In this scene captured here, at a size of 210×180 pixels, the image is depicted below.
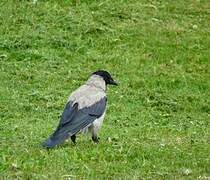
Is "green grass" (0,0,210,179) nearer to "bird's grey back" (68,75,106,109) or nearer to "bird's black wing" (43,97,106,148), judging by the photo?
"bird's black wing" (43,97,106,148)

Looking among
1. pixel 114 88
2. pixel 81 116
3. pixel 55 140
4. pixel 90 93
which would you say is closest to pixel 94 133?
pixel 81 116

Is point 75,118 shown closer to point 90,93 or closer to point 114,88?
point 90,93

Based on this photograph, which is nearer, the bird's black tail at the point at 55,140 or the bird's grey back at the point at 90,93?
the bird's black tail at the point at 55,140

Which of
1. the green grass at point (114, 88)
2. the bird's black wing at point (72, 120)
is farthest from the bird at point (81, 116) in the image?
the green grass at point (114, 88)

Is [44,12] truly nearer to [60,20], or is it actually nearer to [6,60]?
[60,20]

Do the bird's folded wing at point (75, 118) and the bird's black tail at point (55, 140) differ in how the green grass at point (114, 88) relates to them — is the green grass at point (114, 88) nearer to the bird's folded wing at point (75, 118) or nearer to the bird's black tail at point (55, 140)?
the bird's black tail at point (55, 140)

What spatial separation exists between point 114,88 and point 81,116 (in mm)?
4218

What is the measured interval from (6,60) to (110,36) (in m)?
2.59

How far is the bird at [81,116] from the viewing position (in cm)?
929

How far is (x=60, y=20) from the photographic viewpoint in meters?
16.8

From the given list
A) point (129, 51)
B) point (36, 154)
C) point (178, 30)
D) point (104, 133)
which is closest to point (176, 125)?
point (104, 133)

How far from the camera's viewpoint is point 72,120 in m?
9.47

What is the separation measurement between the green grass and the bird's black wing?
16 cm

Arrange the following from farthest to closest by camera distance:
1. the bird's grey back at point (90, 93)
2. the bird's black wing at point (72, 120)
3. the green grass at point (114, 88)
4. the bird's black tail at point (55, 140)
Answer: the bird's grey back at point (90, 93), the bird's black wing at point (72, 120), the bird's black tail at point (55, 140), the green grass at point (114, 88)
